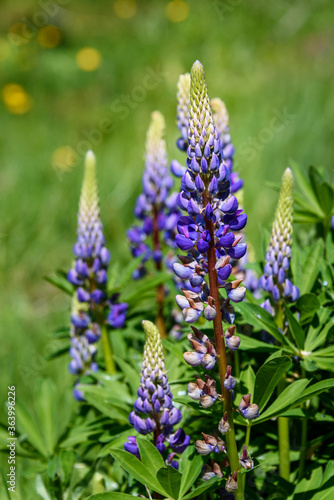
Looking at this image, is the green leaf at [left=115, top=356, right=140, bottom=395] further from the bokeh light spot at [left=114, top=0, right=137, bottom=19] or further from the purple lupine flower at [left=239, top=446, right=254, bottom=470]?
the bokeh light spot at [left=114, top=0, right=137, bottom=19]

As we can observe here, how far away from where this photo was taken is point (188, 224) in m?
1.19

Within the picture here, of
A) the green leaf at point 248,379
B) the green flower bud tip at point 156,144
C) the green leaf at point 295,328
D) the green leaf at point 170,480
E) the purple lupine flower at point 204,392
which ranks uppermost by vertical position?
the green flower bud tip at point 156,144

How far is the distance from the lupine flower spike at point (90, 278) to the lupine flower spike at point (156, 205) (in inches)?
9.8

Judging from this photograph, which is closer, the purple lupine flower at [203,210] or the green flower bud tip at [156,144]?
the purple lupine flower at [203,210]

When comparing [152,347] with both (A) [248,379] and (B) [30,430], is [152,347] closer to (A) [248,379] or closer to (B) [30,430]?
(A) [248,379]

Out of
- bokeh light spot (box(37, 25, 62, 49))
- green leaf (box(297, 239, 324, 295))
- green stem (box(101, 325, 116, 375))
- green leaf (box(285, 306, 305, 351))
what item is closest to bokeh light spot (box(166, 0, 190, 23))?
bokeh light spot (box(37, 25, 62, 49))

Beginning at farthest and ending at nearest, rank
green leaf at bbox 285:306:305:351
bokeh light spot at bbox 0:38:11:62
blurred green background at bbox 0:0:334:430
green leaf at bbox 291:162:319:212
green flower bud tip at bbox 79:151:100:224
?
bokeh light spot at bbox 0:38:11:62
blurred green background at bbox 0:0:334:430
green leaf at bbox 291:162:319:212
green flower bud tip at bbox 79:151:100:224
green leaf at bbox 285:306:305:351

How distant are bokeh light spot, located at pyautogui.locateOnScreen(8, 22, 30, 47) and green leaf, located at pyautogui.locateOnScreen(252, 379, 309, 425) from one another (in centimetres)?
630

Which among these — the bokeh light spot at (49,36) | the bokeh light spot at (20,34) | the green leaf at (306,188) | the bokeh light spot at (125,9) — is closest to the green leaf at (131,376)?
the green leaf at (306,188)

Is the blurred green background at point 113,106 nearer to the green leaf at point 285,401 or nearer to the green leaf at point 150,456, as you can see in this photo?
the green leaf at point 150,456

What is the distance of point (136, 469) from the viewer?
1247 mm

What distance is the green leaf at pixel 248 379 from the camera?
1.37m

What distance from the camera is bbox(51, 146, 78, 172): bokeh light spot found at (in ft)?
14.7

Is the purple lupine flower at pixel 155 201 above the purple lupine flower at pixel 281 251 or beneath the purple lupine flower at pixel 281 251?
above
